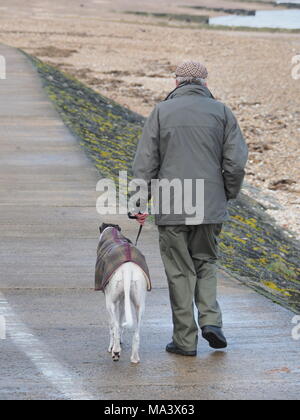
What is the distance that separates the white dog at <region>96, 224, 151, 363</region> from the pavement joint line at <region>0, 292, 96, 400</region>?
406 mm

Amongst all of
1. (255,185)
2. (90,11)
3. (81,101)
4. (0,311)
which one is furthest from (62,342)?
(90,11)

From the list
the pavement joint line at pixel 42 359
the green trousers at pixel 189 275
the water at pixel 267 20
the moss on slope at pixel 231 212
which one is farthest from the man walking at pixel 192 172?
the water at pixel 267 20

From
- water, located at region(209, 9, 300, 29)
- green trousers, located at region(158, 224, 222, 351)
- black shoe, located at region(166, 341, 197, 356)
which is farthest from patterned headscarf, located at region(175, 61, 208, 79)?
water, located at region(209, 9, 300, 29)

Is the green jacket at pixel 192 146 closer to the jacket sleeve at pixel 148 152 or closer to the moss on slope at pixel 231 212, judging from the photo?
the jacket sleeve at pixel 148 152

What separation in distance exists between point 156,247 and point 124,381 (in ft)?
13.1

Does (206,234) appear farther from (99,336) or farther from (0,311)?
(0,311)

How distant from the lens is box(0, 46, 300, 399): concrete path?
645 centimetres

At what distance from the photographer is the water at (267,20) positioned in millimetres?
63969

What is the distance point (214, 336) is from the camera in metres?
6.93

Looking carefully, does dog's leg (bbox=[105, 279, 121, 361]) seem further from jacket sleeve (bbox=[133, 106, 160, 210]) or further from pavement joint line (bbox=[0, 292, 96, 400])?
jacket sleeve (bbox=[133, 106, 160, 210])

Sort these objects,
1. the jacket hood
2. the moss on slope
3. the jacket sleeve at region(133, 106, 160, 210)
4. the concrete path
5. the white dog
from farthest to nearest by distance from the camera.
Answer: the moss on slope
the jacket hood
the jacket sleeve at region(133, 106, 160, 210)
the white dog
the concrete path

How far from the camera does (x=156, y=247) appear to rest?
34.1 feet

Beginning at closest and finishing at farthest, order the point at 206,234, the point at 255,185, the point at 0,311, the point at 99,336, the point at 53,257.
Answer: the point at 206,234 < the point at 99,336 < the point at 0,311 < the point at 53,257 < the point at 255,185

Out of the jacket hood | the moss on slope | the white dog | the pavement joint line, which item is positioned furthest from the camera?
the moss on slope
